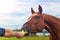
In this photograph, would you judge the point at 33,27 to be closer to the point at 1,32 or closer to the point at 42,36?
the point at 1,32

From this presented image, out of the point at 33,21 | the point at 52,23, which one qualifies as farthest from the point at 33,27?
the point at 52,23

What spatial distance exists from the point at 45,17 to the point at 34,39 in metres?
0.71

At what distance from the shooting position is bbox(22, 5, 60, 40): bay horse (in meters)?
1.29

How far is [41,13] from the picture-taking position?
1.35 metres

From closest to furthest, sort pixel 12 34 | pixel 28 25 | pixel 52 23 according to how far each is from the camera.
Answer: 1. pixel 28 25
2. pixel 52 23
3. pixel 12 34

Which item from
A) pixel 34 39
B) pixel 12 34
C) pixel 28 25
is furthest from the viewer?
pixel 34 39

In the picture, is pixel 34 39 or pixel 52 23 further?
pixel 34 39

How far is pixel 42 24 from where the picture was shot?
132cm

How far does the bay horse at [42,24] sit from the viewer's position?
1286mm

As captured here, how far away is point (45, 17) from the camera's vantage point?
4.44 feet

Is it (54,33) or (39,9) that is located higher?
(39,9)

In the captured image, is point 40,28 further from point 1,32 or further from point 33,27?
→ point 1,32

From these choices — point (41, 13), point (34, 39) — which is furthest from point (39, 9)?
point (34, 39)

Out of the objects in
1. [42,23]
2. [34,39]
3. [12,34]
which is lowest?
[34,39]
